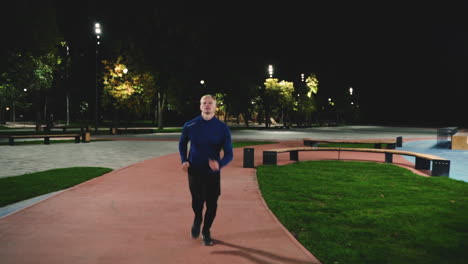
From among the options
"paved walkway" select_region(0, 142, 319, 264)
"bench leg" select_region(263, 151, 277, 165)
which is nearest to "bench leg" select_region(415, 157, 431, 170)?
"bench leg" select_region(263, 151, 277, 165)

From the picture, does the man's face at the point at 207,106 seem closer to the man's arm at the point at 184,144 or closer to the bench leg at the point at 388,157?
the man's arm at the point at 184,144

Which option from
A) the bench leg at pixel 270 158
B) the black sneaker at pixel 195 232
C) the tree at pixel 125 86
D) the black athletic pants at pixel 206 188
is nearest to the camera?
the black athletic pants at pixel 206 188

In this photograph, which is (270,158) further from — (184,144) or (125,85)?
(125,85)

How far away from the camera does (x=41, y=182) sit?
353 inches

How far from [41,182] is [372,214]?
766cm

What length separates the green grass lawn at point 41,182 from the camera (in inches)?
301

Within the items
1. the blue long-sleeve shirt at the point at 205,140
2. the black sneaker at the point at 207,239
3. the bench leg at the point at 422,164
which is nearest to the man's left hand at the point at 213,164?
the blue long-sleeve shirt at the point at 205,140

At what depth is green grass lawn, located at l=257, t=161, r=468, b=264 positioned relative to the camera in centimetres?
454

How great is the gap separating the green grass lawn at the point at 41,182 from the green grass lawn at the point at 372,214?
4773 mm

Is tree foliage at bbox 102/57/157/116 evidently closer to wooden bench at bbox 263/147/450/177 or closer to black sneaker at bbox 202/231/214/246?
wooden bench at bbox 263/147/450/177

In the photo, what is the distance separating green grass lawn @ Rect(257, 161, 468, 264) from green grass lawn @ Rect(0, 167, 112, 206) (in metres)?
4.77

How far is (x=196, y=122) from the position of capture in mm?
4414

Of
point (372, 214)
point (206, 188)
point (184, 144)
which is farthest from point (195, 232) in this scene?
point (372, 214)

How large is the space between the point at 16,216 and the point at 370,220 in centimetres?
572
